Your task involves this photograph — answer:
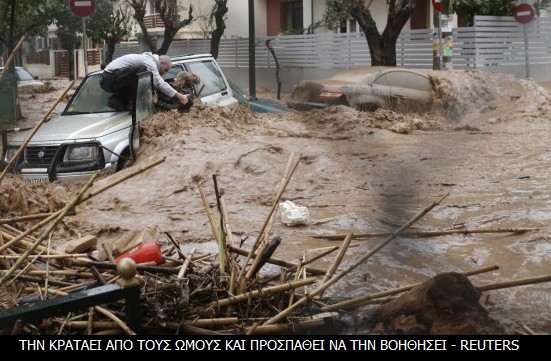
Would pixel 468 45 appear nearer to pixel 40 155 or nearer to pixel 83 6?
pixel 83 6

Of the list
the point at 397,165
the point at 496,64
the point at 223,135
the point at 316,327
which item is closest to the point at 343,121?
the point at 316,327

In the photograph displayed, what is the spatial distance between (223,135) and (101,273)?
4.44m

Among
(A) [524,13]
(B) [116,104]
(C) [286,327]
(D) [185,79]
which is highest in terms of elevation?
(A) [524,13]

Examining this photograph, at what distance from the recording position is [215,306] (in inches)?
107

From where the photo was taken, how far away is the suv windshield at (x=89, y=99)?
7938 millimetres

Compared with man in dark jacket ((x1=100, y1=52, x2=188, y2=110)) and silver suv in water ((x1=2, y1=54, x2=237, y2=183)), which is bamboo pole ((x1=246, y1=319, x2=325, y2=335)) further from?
man in dark jacket ((x1=100, y1=52, x2=188, y2=110))

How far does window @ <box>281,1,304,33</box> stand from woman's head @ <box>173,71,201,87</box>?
2.36m

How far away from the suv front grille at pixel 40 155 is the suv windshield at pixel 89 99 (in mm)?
805

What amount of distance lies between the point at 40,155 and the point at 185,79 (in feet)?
5.21

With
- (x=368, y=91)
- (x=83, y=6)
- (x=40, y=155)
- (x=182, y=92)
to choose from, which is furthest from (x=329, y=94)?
(x=83, y=6)

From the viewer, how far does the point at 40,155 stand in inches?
284

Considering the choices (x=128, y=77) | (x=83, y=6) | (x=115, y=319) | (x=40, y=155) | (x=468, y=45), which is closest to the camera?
(x=115, y=319)

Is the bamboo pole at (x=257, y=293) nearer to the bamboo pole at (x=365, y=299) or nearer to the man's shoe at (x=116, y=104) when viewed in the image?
the bamboo pole at (x=365, y=299)

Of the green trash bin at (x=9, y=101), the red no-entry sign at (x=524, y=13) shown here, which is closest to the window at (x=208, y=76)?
the green trash bin at (x=9, y=101)
